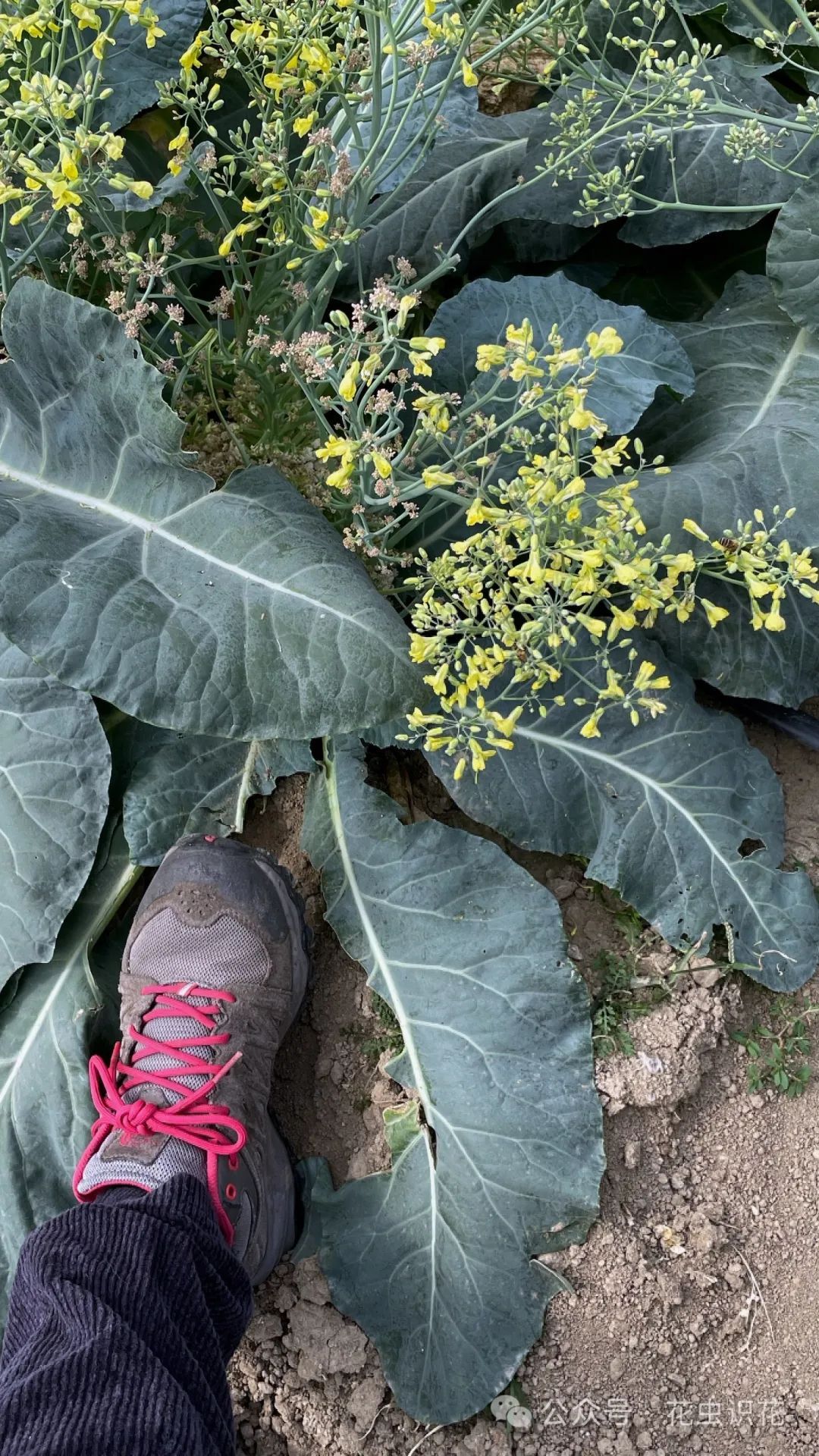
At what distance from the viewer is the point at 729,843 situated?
2.00 m

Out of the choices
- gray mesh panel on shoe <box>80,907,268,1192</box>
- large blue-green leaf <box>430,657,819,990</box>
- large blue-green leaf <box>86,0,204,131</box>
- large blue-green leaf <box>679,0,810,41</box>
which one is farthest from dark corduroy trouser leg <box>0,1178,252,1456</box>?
large blue-green leaf <box>679,0,810,41</box>

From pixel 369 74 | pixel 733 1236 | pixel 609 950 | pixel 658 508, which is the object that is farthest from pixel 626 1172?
pixel 369 74

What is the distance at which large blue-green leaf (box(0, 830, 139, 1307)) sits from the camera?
1926 mm

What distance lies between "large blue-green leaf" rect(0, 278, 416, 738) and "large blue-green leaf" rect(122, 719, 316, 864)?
41 cm

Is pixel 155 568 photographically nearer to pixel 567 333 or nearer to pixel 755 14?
pixel 567 333

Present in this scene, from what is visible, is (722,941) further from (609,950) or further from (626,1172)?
(626,1172)

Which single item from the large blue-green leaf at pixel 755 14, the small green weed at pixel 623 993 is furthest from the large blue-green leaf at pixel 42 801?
the large blue-green leaf at pixel 755 14

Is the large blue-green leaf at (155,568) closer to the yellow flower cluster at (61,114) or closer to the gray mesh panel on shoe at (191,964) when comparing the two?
the yellow flower cluster at (61,114)

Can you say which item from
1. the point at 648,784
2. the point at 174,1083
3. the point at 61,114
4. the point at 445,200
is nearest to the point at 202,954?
the point at 174,1083

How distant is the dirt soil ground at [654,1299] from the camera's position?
1814 mm

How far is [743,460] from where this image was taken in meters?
2.05

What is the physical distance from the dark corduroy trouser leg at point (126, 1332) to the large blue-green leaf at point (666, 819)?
84 cm

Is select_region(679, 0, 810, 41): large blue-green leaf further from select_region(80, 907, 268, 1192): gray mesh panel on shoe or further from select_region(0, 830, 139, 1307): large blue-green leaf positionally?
select_region(0, 830, 139, 1307): large blue-green leaf

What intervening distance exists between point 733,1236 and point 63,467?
1.74m
